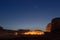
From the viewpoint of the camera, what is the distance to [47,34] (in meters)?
15.5

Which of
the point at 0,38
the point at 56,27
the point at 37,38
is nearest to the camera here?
the point at 0,38

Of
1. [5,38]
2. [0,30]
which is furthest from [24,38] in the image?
[0,30]

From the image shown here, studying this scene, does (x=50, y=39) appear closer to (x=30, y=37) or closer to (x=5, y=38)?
(x=30, y=37)

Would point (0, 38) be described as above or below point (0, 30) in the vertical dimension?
below

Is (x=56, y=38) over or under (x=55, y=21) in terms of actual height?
under

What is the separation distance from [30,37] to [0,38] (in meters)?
3.08

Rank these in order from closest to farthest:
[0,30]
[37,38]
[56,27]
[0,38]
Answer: [0,38], [37,38], [56,27], [0,30]

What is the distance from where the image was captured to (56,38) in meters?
15.0

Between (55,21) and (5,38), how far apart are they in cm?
608

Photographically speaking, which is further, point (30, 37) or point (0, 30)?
point (0, 30)

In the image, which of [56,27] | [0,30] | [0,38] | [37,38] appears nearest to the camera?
[0,38]

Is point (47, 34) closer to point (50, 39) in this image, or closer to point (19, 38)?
point (50, 39)

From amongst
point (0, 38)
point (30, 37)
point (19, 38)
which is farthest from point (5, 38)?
point (30, 37)

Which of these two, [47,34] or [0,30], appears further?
[0,30]
